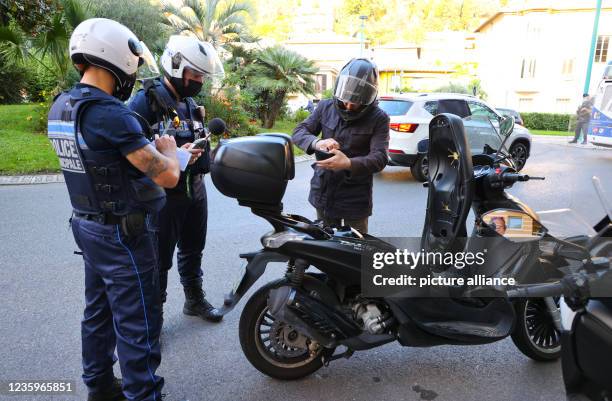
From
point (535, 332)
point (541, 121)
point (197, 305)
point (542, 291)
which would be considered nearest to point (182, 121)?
point (197, 305)

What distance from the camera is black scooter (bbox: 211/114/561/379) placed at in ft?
7.82

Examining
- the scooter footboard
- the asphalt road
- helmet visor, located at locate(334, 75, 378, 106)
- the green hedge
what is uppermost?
helmet visor, located at locate(334, 75, 378, 106)

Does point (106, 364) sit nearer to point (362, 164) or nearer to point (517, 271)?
point (362, 164)

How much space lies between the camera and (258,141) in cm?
235

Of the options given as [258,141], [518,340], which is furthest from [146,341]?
[518,340]

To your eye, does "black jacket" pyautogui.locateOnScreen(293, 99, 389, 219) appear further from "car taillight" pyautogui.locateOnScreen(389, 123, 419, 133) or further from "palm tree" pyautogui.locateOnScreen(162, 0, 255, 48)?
"palm tree" pyautogui.locateOnScreen(162, 0, 255, 48)

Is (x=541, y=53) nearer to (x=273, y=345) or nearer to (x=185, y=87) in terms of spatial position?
(x=185, y=87)

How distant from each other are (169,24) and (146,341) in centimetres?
1761

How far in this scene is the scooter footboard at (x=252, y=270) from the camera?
8.19ft

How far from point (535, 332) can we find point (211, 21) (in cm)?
1693

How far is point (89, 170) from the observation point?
2033 mm

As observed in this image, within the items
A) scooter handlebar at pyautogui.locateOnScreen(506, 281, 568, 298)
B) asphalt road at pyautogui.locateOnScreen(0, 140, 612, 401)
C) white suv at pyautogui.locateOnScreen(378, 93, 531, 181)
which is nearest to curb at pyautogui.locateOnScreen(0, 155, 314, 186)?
asphalt road at pyautogui.locateOnScreen(0, 140, 612, 401)

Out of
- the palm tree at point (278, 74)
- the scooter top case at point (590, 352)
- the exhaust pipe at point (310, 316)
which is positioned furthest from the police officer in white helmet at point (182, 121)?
the palm tree at point (278, 74)

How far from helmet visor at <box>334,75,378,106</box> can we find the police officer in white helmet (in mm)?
843
